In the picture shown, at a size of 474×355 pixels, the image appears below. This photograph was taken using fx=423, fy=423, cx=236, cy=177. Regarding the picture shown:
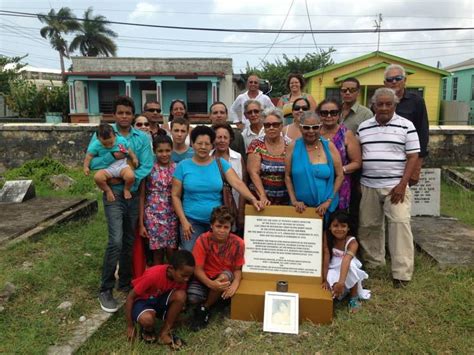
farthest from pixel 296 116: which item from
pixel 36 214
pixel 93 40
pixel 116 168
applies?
pixel 93 40

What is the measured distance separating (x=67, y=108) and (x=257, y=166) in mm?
21955

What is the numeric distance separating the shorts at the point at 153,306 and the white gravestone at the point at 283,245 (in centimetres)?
77

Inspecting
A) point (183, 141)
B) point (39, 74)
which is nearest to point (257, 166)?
point (183, 141)

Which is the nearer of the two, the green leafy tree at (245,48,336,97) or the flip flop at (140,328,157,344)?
the flip flop at (140,328,157,344)

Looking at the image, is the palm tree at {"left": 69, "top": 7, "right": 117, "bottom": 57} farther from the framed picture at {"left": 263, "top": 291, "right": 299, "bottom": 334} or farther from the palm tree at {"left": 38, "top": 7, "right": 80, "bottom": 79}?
the framed picture at {"left": 263, "top": 291, "right": 299, "bottom": 334}

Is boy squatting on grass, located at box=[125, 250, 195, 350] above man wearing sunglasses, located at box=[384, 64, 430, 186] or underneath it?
underneath

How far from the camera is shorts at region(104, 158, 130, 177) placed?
350 cm

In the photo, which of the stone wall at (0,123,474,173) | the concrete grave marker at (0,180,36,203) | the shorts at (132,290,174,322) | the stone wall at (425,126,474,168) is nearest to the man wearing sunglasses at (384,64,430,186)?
the shorts at (132,290,174,322)

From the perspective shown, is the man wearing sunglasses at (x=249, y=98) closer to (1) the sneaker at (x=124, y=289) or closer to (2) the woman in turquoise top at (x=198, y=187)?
(2) the woman in turquoise top at (x=198, y=187)

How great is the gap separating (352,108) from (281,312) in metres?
2.25

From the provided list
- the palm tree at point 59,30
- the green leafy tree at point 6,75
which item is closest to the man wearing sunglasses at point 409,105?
the green leafy tree at point 6,75

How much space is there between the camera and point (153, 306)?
318cm

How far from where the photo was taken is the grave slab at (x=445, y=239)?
438 cm

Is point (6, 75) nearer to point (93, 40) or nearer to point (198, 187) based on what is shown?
point (93, 40)
